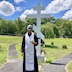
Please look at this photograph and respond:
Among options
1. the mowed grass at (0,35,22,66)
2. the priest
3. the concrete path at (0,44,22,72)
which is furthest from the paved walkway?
the priest

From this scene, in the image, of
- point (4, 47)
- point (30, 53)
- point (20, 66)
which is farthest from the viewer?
point (4, 47)

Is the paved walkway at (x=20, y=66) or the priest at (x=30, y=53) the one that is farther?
the paved walkway at (x=20, y=66)

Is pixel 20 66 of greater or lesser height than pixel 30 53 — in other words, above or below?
below

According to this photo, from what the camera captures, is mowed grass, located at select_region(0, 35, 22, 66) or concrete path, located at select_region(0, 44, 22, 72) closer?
concrete path, located at select_region(0, 44, 22, 72)

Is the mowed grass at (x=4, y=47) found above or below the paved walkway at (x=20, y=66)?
above

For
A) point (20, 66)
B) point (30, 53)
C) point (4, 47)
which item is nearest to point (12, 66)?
point (20, 66)

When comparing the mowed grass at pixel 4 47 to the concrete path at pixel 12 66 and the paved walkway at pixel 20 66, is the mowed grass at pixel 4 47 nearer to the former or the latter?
the concrete path at pixel 12 66

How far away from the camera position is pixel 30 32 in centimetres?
758

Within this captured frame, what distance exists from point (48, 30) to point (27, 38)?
26.9 m

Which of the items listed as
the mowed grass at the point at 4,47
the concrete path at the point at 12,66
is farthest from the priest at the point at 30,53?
the mowed grass at the point at 4,47

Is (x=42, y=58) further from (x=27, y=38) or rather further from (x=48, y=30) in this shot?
(x=48, y=30)

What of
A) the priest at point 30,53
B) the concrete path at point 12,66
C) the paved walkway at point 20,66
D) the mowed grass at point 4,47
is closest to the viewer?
the priest at point 30,53

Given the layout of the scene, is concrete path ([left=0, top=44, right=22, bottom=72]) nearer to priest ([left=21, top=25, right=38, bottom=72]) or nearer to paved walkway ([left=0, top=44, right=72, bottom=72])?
paved walkway ([left=0, top=44, right=72, bottom=72])

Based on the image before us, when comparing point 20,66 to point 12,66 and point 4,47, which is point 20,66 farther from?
point 4,47
